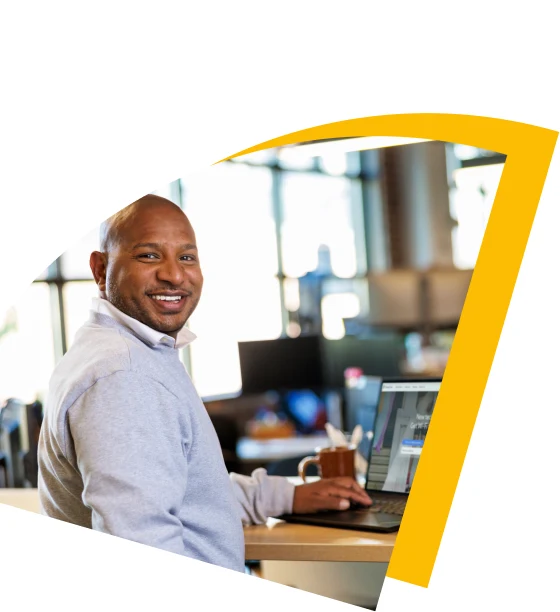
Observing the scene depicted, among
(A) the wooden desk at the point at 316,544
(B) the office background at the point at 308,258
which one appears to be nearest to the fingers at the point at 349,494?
(A) the wooden desk at the point at 316,544

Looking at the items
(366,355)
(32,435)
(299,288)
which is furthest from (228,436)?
(299,288)

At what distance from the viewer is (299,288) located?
833cm

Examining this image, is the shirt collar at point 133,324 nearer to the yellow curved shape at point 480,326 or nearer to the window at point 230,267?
the yellow curved shape at point 480,326

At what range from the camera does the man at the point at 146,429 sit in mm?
1633

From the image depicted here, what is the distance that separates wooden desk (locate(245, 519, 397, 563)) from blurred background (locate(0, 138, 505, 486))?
6.88 feet

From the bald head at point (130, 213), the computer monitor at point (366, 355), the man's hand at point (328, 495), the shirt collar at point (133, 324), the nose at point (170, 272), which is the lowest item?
the computer monitor at point (366, 355)

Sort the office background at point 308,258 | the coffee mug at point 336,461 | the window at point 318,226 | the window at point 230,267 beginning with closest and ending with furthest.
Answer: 1. the coffee mug at point 336,461
2. the office background at point 308,258
3. the window at point 230,267
4. the window at point 318,226

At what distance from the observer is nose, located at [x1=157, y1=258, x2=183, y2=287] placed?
1.93 m

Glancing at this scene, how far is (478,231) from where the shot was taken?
382 inches

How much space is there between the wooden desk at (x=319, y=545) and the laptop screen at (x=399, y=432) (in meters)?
0.24

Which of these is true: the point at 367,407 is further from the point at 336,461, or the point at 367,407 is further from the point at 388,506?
the point at 388,506

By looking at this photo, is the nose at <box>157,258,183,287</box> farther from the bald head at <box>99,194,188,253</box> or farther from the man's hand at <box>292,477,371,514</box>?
the man's hand at <box>292,477,371,514</box>

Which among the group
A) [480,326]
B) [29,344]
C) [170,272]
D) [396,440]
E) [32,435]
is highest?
[170,272]

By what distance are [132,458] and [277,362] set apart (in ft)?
9.75
